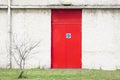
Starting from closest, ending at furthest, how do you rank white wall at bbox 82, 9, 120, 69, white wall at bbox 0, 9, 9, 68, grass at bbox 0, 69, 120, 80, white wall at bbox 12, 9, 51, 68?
grass at bbox 0, 69, 120, 80 < white wall at bbox 82, 9, 120, 69 < white wall at bbox 12, 9, 51, 68 < white wall at bbox 0, 9, 9, 68

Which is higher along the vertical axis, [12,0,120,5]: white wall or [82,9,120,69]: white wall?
[12,0,120,5]: white wall

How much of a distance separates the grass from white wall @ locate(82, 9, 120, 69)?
39.1 inches

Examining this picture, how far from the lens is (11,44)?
74.7 feet

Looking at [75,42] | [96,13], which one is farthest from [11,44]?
[96,13]

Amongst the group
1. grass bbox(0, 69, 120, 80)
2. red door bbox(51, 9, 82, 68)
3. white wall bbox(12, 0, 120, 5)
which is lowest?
grass bbox(0, 69, 120, 80)

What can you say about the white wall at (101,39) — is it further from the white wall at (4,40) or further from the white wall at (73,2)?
the white wall at (4,40)

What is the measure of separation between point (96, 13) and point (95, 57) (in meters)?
2.34

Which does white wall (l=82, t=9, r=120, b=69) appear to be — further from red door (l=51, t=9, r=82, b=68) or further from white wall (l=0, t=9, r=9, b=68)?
white wall (l=0, t=9, r=9, b=68)

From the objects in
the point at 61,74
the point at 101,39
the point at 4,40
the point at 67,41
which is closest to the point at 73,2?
the point at 67,41

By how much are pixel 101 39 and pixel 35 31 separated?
11.6ft

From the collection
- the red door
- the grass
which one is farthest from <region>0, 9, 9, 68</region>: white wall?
the red door

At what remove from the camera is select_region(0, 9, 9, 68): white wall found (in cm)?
2281

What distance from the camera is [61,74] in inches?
793

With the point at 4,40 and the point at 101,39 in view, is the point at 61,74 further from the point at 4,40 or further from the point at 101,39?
the point at 4,40
